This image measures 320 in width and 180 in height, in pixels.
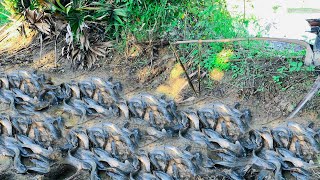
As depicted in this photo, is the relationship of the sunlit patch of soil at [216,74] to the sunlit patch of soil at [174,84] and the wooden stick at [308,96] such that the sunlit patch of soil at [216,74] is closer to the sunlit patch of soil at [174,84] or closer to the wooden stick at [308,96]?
the sunlit patch of soil at [174,84]

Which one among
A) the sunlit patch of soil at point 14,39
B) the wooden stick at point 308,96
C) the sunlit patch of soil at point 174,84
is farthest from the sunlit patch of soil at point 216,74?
the sunlit patch of soil at point 14,39

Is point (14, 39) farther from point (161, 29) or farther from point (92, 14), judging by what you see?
point (161, 29)

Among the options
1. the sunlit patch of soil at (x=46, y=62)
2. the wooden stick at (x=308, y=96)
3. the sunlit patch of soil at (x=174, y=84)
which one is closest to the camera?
the wooden stick at (x=308, y=96)

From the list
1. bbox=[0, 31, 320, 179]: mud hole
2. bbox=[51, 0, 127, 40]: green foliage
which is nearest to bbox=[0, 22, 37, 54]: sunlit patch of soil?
bbox=[0, 31, 320, 179]: mud hole

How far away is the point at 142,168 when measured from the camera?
389 cm

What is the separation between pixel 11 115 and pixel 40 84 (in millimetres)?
551

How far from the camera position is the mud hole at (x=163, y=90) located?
403cm

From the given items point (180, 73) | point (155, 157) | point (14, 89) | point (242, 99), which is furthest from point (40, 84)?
point (242, 99)

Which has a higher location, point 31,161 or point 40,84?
point 40,84

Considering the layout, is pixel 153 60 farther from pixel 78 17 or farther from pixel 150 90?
pixel 78 17

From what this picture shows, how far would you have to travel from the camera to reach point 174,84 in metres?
4.66

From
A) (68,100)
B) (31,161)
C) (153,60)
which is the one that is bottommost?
(31,161)

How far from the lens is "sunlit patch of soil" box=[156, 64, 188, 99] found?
4590 millimetres

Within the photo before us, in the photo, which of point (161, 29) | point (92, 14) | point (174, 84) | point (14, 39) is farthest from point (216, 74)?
point (14, 39)
